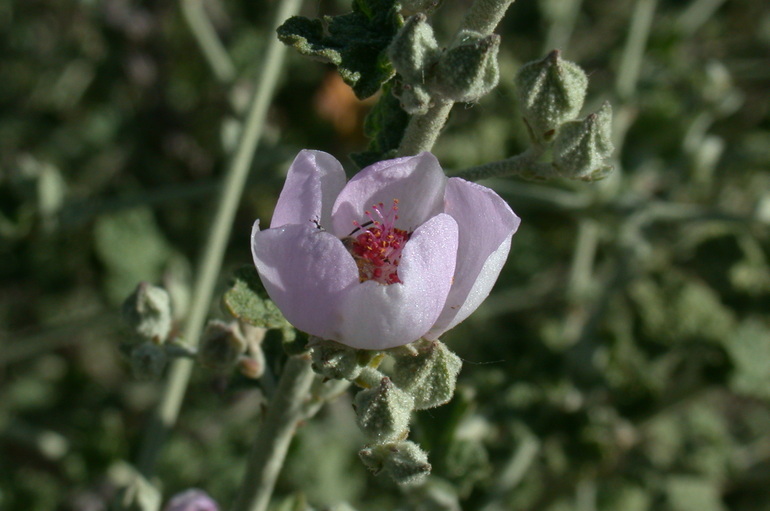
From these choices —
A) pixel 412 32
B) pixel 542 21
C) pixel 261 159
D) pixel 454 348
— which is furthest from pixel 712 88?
pixel 412 32

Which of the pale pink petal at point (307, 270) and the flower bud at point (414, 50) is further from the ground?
the flower bud at point (414, 50)

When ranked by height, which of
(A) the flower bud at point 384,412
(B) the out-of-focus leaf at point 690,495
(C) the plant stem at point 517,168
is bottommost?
(B) the out-of-focus leaf at point 690,495

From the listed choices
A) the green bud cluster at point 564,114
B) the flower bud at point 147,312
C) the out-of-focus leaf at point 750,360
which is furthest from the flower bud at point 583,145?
the out-of-focus leaf at point 750,360

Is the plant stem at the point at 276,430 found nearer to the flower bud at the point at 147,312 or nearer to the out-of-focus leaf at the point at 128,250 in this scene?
the flower bud at the point at 147,312

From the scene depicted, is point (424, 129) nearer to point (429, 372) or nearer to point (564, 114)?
point (564, 114)

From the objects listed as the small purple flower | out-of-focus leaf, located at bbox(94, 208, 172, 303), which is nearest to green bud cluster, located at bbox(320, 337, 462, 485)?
the small purple flower

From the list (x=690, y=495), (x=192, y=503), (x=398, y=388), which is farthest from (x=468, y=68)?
(x=690, y=495)

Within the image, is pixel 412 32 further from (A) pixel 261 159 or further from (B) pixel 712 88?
(B) pixel 712 88
